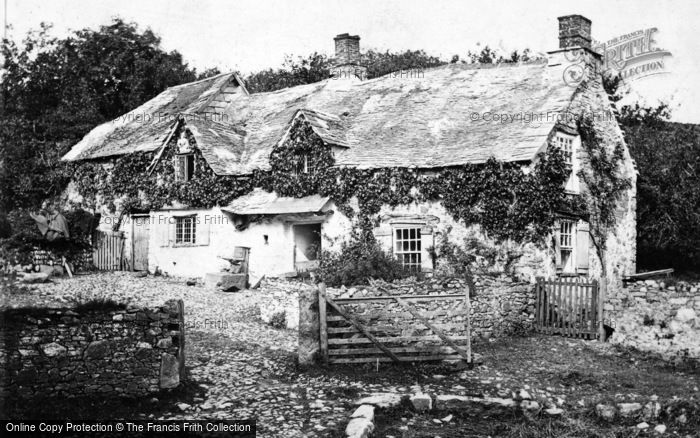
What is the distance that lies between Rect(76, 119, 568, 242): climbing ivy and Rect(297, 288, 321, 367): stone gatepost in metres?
8.99

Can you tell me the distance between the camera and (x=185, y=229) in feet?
91.8

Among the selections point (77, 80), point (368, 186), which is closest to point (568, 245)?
point (368, 186)

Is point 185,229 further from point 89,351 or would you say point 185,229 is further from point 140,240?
point 89,351

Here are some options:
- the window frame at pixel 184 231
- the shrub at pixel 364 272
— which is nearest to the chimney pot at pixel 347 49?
the window frame at pixel 184 231

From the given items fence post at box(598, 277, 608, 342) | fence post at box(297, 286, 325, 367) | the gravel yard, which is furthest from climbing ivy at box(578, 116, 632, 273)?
fence post at box(297, 286, 325, 367)

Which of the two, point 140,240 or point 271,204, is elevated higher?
point 271,204

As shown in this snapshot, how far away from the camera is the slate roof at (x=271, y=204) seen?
2396 cm

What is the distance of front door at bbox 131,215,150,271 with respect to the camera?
2864 cm

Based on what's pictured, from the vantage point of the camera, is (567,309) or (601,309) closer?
(601,309)

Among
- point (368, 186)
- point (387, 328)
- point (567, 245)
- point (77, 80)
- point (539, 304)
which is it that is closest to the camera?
point (387, 328)

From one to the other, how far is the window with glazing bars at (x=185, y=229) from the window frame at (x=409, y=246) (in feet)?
29.5

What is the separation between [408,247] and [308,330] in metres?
9.57

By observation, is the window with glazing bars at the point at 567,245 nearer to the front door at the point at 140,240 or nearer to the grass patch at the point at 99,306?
the grass patch at the point at 99,306

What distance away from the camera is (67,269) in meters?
24.8
